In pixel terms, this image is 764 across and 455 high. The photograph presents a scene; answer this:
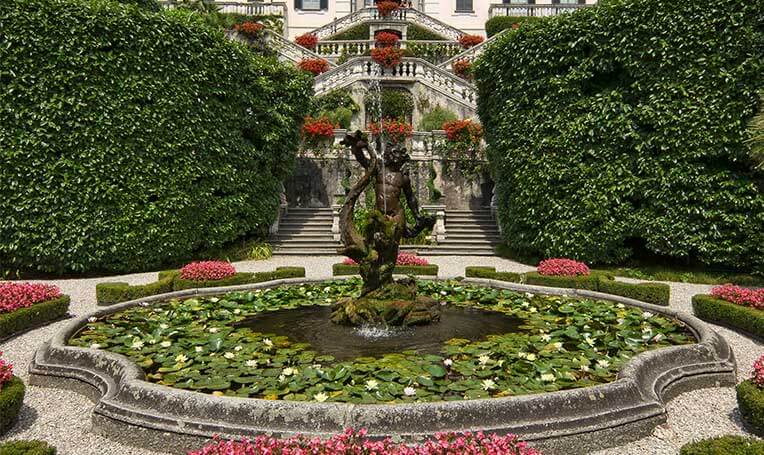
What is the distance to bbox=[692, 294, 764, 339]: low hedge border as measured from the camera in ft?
26.9

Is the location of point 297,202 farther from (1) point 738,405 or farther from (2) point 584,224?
(1) point 738,405

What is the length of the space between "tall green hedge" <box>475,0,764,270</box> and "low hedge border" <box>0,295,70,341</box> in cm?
1287

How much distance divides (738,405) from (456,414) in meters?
3.33

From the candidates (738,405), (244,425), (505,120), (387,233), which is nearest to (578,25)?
(505,120)

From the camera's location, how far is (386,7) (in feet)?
112

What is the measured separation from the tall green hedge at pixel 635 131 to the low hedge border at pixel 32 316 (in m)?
12.9

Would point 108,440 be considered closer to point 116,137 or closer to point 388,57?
point 116,137

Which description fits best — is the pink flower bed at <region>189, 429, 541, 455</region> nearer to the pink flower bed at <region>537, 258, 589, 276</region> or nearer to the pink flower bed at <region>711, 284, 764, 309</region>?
the pink flower bed at <region>711, 284, 764, 309</region>

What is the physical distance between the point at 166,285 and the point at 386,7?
95.2 feet

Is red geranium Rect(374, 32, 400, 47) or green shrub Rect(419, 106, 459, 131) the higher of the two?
red geranium Rect(374, 32, 400, 47)

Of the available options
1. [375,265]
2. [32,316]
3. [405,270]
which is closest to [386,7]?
[405,270]

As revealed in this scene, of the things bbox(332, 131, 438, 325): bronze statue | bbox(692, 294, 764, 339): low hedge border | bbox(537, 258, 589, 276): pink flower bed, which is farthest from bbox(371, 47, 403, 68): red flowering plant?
bbox(692, 294, 764, 339): low hedge border

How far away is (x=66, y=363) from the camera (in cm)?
594

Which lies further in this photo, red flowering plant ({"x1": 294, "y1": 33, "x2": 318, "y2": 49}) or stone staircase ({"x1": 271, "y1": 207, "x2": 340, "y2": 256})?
red flowering plant ({"x1": 294, "y1": 33, "x2": 318, "y2": 49})
